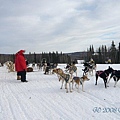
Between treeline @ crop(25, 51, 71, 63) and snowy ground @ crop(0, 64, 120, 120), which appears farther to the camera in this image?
treeline @ crop(25, 51, 71, 63)

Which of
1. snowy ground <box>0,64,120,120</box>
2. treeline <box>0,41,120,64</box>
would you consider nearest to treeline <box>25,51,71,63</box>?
treeline <box>0,41,120,64</box>

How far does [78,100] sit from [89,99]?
0.45 metres

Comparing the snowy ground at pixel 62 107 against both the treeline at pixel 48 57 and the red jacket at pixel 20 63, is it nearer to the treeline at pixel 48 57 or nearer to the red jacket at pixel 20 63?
the red jacket at pixel 20 63

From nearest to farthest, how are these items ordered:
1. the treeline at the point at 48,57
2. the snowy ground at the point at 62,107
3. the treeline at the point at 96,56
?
1. the snowy ground at the point at 62,107
2. the treeline at the point at 96,56
3. the treeline at the point at 48,57

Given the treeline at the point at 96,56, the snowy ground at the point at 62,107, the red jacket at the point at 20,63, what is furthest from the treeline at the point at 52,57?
the snowy ground at the point at 62,107

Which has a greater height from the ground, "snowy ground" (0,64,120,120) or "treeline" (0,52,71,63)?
"treeline" (0,52,71,63)

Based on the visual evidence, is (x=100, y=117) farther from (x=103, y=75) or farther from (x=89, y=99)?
(x=103, y=75)

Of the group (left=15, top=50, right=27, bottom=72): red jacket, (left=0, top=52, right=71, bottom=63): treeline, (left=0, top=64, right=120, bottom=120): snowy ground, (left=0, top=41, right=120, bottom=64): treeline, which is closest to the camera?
(left=0, top=64, right=120, bottom=120): snowy ground

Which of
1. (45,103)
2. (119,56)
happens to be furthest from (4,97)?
(119,56)

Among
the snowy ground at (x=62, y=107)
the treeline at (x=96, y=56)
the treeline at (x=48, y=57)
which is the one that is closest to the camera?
the snowy ground at (x=62, y=107)

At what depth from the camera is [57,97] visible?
8.38 metres

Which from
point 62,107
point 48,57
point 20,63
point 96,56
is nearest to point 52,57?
point 48,57

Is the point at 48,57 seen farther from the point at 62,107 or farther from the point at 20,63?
the point at 62,107

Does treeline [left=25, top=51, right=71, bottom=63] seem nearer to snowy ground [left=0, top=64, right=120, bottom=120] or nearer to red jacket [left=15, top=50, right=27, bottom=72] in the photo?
red jacket [left=15, top=50, right=27, bottom=72]
